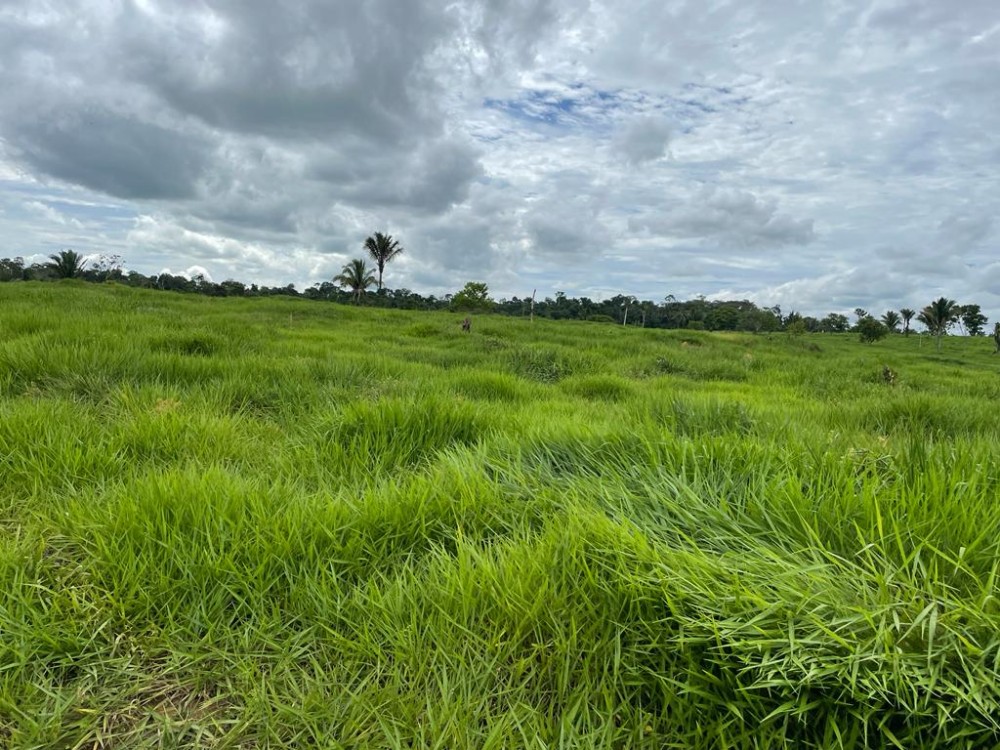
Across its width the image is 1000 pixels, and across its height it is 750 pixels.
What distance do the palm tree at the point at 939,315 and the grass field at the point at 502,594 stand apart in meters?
79.3

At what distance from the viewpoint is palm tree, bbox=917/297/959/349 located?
6438 centimetres

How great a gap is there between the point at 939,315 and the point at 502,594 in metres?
83.0

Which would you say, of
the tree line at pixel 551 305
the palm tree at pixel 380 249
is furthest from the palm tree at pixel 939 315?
the palm tree at pixel 380 249

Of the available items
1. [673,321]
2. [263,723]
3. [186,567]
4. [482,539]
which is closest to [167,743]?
[263,723]

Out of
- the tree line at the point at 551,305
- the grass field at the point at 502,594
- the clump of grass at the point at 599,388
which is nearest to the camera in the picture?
the grass field at the point at 502,594

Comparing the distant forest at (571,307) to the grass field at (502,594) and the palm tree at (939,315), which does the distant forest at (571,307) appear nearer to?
the palm tree at (939,315)

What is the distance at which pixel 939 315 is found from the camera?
64375mm

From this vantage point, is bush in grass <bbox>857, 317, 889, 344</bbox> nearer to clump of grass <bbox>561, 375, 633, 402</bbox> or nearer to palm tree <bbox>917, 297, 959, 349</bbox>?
palm tree <bbox>917, 297, 959, 349</bbox>

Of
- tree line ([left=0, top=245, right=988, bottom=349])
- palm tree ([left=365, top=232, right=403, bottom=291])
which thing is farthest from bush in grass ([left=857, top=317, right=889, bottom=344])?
palm tree ([left=365, top=232, right=403, bottom=291])

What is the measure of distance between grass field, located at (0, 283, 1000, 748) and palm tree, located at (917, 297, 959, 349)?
260ft

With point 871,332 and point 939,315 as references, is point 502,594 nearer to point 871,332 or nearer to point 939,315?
point 871,332

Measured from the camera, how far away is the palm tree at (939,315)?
211ft

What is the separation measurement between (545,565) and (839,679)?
75 cm

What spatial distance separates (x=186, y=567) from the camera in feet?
5.38
